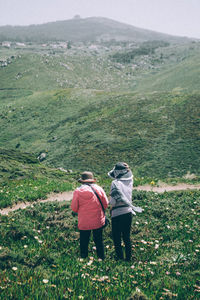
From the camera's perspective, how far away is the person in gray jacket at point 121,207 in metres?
6.75

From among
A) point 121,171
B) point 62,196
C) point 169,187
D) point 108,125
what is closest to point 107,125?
point 108,125

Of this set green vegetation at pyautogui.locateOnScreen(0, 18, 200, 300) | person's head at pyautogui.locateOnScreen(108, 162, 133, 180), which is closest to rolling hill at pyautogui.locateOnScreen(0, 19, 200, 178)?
green vegetation at pyautogui.locateOnScreen(0, 18, 200, 300)

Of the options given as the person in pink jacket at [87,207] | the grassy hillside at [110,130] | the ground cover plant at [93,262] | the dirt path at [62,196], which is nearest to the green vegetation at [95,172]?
the ground cover plant at [93,262]

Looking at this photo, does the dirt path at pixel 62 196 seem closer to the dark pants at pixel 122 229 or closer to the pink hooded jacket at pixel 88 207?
the pink hooded jacket at pixel 88 207

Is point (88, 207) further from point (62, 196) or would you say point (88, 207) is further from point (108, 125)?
point (108, 125)

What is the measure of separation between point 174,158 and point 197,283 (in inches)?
864

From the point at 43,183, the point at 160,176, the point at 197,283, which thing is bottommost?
the point at 160,176

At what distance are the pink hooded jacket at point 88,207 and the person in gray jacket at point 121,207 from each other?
38 centimetres

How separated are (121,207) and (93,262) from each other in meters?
1.45

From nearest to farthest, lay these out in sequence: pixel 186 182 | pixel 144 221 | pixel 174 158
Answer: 1. pixel 144 221
2. pixel 186 182
3. pixel 174 158

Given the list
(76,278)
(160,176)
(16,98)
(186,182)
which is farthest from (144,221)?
(16,98)

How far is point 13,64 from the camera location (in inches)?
3465

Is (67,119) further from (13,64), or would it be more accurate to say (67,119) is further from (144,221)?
(13,64)

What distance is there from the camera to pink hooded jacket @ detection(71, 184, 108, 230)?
6508 mm
